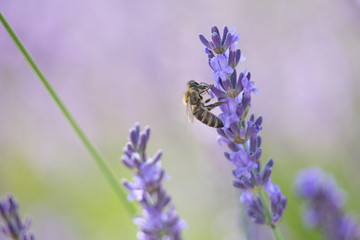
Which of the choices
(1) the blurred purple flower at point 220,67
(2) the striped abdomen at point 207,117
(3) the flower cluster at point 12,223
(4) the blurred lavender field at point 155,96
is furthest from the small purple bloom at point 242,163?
(4) the blurred lavender field at point 155,96

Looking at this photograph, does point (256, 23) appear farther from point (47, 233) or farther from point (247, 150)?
point (247, 150)

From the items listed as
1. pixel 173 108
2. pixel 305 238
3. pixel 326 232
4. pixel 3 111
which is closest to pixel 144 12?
pixel 173 108

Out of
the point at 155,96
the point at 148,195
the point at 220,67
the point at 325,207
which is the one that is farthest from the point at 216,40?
the point at 155,96

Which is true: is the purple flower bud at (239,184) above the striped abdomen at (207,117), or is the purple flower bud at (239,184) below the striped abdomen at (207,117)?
below

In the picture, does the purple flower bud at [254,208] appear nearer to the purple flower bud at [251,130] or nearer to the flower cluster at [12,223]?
the purple flower bud at [251,130]

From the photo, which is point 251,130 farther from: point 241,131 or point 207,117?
point 207,117

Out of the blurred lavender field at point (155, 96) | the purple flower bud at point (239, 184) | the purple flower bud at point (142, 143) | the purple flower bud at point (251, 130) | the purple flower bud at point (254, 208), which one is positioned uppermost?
the blurred lavender field at point (155, 96)

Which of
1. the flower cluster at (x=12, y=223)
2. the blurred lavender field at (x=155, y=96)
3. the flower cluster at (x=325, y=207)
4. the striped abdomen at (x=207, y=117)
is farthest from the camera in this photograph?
the blurred lavender field at (x=155, y=96)
